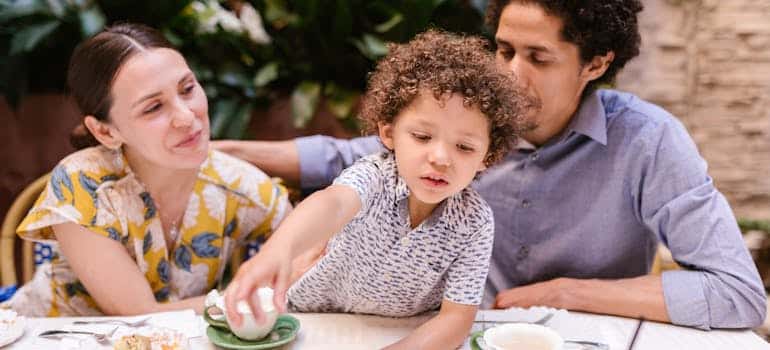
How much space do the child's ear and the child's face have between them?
0.06 metres

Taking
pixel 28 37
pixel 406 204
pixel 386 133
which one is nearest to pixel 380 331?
pixel 406 204

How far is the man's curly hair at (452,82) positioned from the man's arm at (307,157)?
69cm

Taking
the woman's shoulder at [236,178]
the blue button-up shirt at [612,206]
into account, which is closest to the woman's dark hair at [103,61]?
the woman's shoulder at [236,178]

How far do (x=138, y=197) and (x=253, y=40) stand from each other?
60.6 inches

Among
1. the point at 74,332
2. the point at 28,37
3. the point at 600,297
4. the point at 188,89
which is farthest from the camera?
the point at 28,37

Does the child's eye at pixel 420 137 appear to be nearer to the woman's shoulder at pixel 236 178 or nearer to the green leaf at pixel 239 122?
the woman's shoulder at pixel 236 178

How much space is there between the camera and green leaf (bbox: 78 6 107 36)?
2709 mm

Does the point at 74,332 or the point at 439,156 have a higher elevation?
the point at 439,156

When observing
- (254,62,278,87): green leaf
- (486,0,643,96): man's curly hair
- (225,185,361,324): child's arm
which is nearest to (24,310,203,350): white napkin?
(225,185,361,324): child's arm

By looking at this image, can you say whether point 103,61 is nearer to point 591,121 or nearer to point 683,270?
point 591,121

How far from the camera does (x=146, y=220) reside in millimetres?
1778

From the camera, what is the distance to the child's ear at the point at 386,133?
1338mm

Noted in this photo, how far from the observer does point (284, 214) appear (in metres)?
1.94

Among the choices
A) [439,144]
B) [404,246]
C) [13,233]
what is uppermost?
[439,144]
